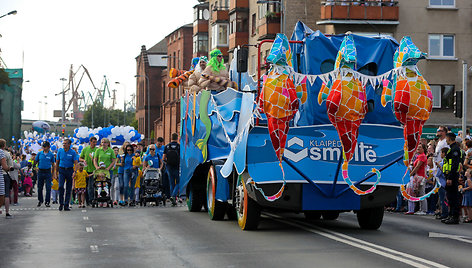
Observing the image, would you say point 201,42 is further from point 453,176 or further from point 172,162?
point 453,176

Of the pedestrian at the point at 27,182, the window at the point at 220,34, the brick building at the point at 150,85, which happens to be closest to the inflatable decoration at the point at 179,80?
the pedestrian at the point at 27,182

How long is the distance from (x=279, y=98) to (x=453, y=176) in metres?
5.94

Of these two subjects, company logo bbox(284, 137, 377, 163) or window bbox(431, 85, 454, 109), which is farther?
window bbox(431, 85, 454, 109)

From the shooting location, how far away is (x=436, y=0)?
51.2m

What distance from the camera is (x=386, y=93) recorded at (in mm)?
14180

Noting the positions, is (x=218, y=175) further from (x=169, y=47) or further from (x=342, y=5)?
(x=169, y=47)

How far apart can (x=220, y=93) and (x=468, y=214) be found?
6.07m

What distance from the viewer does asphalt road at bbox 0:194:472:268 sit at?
10.9m

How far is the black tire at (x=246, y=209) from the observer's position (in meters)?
14.7

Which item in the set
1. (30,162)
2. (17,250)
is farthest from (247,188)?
(30,162)

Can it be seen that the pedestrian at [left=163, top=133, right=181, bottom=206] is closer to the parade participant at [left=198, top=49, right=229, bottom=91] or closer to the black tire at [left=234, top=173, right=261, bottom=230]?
the parade participant at [left=198, top=49, right=229, bottom=91]

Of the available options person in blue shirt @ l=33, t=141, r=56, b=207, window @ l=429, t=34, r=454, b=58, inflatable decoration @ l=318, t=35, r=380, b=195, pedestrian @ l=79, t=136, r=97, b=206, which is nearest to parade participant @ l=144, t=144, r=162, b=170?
pedestrian @ l=79, t=136, r=97, b=206

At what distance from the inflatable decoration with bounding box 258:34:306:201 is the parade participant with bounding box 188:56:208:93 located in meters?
5.54

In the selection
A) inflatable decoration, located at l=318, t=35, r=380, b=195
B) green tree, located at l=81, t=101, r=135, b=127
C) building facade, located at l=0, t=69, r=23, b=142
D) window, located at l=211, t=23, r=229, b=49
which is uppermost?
window, located at l=211, t=23, r=229, b=49
